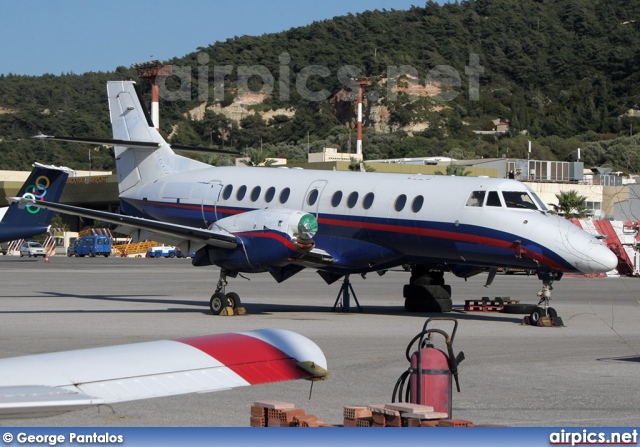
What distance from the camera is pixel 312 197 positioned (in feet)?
72.2

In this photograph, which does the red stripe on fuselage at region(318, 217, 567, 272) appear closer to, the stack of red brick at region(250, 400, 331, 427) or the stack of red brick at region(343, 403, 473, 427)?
the stack of red brick at region(343, 403, 473, 427)

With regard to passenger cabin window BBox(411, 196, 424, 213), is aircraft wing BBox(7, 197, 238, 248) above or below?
below

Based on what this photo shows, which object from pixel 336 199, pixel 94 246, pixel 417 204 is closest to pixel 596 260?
pixel 417 204

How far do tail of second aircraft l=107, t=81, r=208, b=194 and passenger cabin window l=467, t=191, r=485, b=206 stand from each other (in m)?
8.51

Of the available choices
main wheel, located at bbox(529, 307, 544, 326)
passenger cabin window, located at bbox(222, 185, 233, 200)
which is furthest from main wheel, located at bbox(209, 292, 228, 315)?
main wheel, located at bbox(529, 307, 544, 326)

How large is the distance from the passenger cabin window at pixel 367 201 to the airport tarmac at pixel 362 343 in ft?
8.25

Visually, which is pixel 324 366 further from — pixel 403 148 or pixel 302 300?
pixel 403 148

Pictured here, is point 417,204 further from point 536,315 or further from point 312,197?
point 536,315

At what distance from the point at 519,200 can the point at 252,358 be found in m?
14.9

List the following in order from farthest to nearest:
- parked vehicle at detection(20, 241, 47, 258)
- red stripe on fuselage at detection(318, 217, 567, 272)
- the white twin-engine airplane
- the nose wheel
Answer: parked vehicle at detection(20, 241, 47, 258), the white twin-engine airplane, the nose wheel, red stripe on fuselage at detection(318, 217, 567, 272)

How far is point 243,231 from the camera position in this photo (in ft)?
68.6

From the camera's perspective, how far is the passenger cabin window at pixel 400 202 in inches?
814

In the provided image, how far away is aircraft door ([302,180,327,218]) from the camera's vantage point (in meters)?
21.8

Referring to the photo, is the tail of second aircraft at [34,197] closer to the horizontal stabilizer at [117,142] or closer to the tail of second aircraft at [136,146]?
the tail of second aircraft at [136,146]
